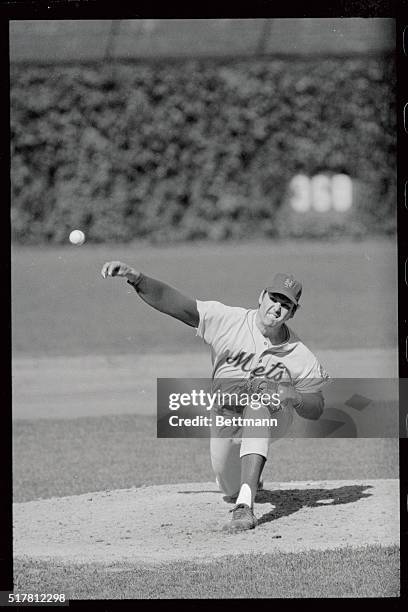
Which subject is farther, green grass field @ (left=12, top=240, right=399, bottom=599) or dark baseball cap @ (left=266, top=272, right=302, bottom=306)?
dark baseball cap @ (left=266, top=272, right=302, bottom=306)

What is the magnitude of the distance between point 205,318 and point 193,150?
6.50 metres

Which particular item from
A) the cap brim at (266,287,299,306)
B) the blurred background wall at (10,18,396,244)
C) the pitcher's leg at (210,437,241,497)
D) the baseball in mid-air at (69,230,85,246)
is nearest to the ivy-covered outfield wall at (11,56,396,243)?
the blurred background wall at (10,18,396,244)

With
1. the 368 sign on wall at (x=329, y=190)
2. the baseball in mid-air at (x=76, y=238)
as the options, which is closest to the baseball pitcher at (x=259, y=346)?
the baseball in mid-air at (x=76, y=238)

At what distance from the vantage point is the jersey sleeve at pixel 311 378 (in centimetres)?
388

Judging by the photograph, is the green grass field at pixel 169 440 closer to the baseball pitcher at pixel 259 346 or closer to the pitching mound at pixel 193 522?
the pitching mound at pixel 193 522

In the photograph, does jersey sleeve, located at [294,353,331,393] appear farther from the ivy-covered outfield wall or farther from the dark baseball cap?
the ivy-covered outfield wall

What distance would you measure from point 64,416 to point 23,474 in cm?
158

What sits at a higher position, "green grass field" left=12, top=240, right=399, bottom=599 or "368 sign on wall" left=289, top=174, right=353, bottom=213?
"368 sign on wall" left=289, top=174, right=353, bottom=213

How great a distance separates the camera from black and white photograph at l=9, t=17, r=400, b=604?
3689 mm

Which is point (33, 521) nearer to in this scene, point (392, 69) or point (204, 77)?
point (392, 69)

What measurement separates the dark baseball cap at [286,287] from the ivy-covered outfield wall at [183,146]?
9.27ft

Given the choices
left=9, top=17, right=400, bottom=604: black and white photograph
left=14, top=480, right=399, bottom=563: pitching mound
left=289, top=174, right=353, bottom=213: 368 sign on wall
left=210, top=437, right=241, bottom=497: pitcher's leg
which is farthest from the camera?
left=289, top=174, right=353, bottom=213: 368 sign on wall

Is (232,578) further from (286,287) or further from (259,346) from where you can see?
(286,287)

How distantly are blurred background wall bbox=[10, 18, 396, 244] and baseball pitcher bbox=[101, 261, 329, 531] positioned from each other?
2.05m
